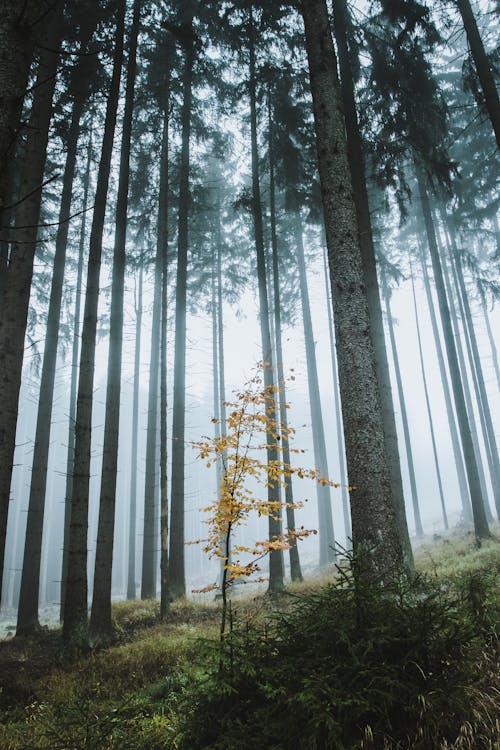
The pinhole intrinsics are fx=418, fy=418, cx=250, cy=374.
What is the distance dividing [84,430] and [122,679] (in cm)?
419

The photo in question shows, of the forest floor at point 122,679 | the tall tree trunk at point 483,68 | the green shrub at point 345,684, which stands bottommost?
the forest floor at point 122,679

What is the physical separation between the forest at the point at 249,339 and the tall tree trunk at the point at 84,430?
46mm

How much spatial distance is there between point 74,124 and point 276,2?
5.98 meters

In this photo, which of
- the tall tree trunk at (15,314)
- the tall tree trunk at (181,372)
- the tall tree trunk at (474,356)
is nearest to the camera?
the tall tree trunk at (15,314)

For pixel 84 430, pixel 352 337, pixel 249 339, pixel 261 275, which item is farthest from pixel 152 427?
pixel 352 337

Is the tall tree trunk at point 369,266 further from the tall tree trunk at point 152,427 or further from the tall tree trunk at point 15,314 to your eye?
the tall tree trunk at point 15,314

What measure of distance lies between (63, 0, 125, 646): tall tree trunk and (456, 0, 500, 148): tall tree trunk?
801 cm

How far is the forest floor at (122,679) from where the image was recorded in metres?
3.00

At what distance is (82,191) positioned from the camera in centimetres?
1567

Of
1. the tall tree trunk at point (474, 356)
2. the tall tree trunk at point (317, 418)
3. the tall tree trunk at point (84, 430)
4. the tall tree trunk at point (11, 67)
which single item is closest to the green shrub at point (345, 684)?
the tall tree trunk at point (11, 67)

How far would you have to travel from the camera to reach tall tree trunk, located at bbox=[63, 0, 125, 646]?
7594 millimetres

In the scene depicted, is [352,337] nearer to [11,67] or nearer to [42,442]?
[11,67]

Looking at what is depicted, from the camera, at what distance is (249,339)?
14031 millimetres

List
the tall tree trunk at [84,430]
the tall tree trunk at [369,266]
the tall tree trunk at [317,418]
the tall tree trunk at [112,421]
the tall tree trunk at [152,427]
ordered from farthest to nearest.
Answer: the tall tree trunk at [317,418] → the tall tree trunk at [152,427] → the tall tree trunk at [369,266] → the tall tree trunk at [112,421] → the tall tree trunk at [84,430]
